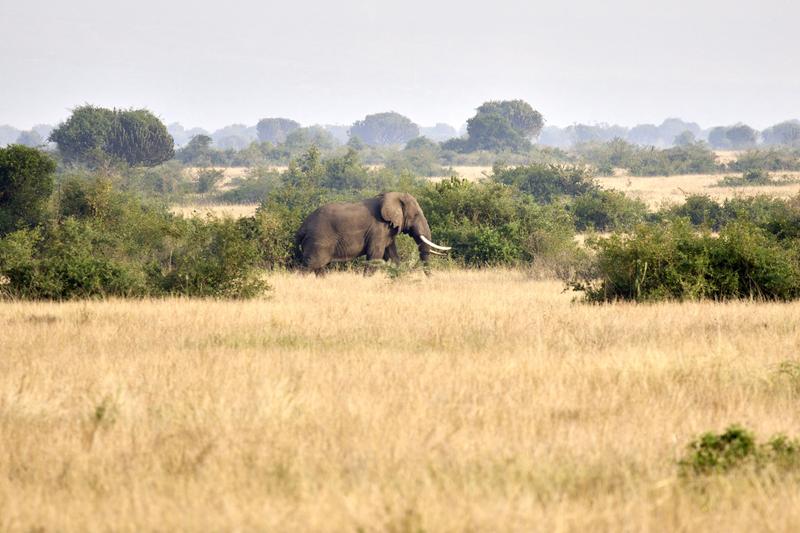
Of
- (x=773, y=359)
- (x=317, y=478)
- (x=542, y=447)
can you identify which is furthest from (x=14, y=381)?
(x=773, y=359)

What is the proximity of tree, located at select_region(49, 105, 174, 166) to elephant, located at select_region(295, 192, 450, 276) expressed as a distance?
1688 inches

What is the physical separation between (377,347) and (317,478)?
4515 millimetres

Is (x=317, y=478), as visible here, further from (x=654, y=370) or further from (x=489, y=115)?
(x=489, y=115)

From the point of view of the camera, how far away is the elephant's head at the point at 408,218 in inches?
819

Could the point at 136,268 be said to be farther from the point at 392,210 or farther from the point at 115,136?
the point at 115,136

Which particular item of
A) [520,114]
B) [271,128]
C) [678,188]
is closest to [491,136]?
[520,114]

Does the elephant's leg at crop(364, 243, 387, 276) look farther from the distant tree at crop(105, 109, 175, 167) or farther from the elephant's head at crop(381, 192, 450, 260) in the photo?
the distant tree at crop(105, 109, 175, 167)

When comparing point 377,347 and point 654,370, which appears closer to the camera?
point 654,370

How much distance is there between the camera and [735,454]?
19.9ft

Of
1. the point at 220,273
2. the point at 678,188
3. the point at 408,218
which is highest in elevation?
the point at 408,218

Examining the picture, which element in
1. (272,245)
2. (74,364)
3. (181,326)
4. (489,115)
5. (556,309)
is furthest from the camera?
Result: (489,115)

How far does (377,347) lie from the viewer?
403 inches

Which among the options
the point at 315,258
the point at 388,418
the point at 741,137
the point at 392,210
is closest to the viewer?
the point at 388,418

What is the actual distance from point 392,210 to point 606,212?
37.1 feet
